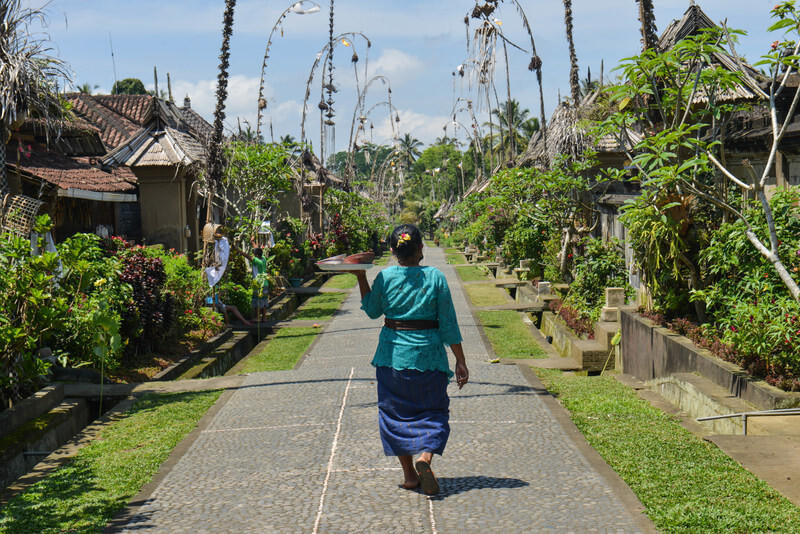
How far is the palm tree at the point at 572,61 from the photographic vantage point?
Answer: 16.4 m

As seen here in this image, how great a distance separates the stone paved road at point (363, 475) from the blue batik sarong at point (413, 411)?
339 mm

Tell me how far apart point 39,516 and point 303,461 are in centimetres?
190

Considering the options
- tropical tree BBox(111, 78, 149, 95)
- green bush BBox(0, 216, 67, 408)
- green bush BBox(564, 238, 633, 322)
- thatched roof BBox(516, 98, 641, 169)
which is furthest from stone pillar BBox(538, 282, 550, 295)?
tropical tree BBox(111, 78, 149, 95)

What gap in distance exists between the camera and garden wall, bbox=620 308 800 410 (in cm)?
715

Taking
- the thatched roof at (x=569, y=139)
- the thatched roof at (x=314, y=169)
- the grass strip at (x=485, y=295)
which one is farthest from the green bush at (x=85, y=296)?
the thatched roof at (x=314, y=169)

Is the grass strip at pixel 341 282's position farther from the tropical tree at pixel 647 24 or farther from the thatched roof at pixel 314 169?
the tropical tree at pixel 647 24

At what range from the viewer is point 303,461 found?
20.4ft

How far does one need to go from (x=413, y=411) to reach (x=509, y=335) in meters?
9.59

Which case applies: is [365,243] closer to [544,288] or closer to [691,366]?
[544,288]

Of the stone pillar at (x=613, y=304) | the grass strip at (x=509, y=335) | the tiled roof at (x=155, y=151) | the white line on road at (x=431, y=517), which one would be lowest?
the grass strip at (x=509, y=335)

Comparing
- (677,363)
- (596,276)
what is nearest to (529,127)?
(596,276)

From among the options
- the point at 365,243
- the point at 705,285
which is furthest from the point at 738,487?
the point at 365,243

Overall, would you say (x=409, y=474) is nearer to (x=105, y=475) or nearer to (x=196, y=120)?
(x=105, y=475)

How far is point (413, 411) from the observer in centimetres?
550
